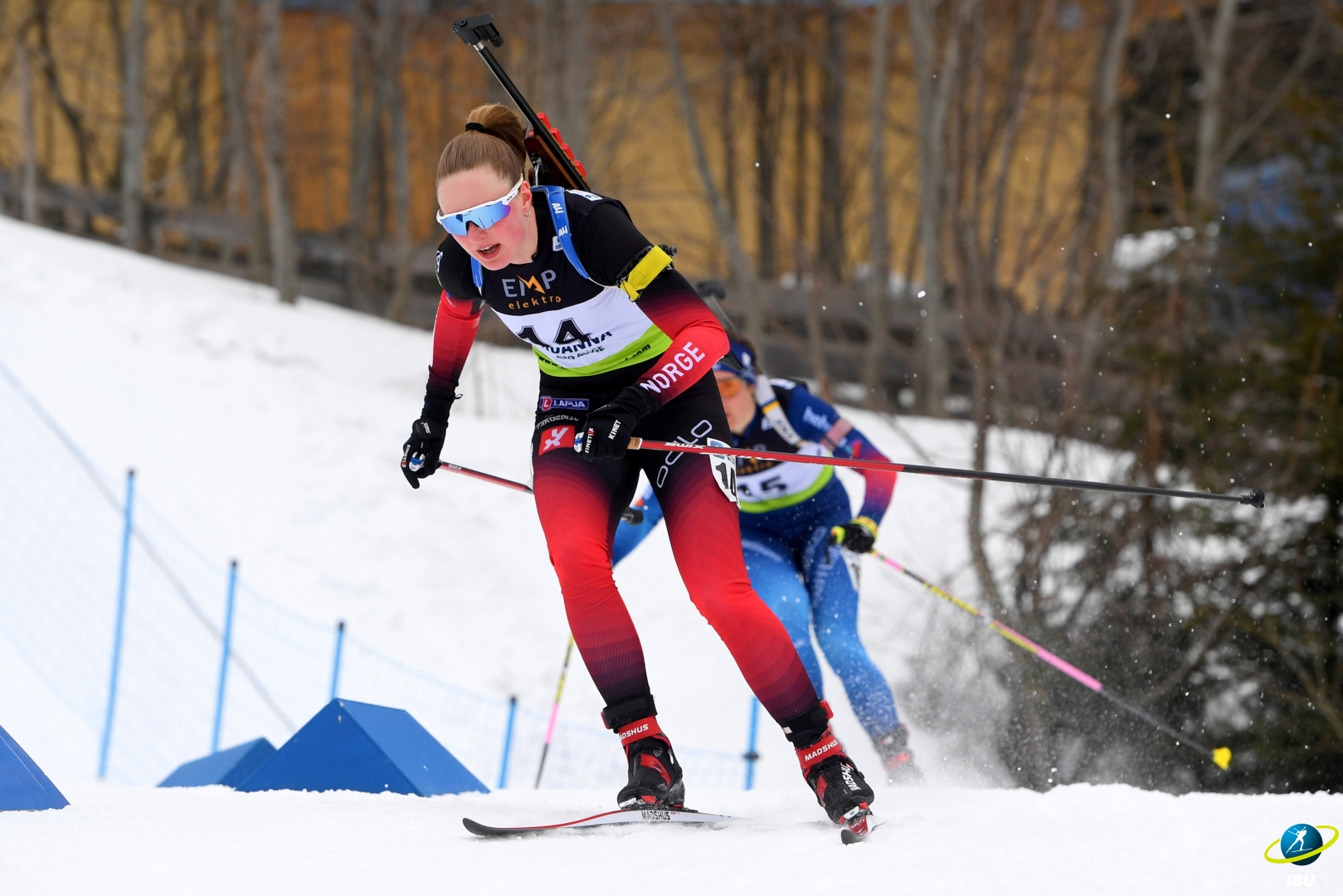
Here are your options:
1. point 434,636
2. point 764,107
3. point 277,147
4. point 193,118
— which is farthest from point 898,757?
point 193,118

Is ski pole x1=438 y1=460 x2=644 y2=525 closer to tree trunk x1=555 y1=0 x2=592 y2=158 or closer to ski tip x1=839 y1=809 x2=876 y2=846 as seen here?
ski tip x1=839 y1=809 x2=876 y2=846

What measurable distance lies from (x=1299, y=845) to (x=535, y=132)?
2.07m

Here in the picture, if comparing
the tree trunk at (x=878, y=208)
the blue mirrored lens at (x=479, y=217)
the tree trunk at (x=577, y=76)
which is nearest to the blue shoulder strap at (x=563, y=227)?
the blue mirrored lens at (x=479, y=217)

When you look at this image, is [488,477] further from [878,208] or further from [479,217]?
[878,208]

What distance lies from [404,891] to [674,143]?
13.8 metres

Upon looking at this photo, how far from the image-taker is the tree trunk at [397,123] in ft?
41.1

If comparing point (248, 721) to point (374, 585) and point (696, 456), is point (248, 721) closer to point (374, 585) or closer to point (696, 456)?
point (374, 585)

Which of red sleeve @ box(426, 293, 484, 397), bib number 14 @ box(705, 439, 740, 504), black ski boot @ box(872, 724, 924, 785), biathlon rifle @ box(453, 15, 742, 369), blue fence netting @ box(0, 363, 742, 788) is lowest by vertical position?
blue fence netting @ box(0, 363, 742, 788)

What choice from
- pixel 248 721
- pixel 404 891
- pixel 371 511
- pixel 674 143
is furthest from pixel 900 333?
pixel 404 891

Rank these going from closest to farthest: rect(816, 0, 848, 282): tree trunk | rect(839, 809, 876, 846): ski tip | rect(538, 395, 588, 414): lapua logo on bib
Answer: rect(839, 809, 876, 846): ski tip → rect(538, 395, 588, 414): lapua logo on bib → rect(816, 0, 848, 282): tree trunk

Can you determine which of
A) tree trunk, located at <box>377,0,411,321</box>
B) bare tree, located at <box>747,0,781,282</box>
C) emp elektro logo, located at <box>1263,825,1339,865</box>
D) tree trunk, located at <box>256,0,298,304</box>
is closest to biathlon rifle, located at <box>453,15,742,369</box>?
emp elektro logo, located at <box>1263,825,1339,865</box>

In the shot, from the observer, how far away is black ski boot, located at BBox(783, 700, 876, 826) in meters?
2.33

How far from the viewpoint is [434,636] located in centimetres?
687

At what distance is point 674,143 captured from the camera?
15016mm
